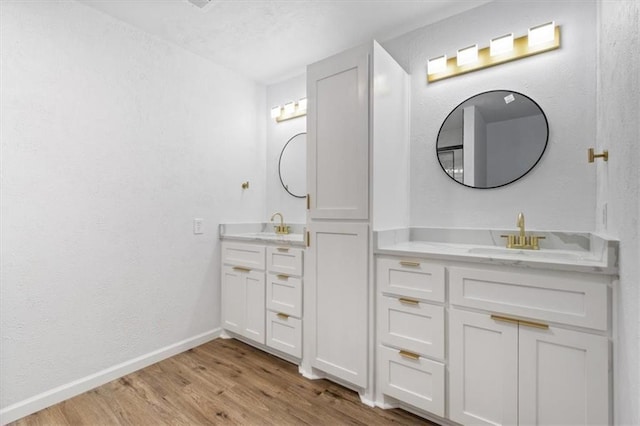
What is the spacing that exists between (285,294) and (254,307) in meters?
0.39

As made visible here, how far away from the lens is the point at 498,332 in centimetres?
144

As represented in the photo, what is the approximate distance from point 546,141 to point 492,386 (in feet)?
4.67

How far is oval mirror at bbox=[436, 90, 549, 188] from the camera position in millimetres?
1900

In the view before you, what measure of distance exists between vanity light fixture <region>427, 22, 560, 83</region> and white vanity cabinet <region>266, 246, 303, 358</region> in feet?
5.37

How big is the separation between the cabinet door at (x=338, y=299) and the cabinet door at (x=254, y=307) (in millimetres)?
479

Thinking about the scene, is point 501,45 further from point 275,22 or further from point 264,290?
point 264,290

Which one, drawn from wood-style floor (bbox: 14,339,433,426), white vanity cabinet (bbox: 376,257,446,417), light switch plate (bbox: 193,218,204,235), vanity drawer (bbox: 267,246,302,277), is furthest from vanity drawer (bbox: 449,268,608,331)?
light switch plate (bbox: 193,218,204,235)

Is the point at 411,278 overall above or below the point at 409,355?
above

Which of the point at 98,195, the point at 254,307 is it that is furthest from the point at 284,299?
the point at 98,195

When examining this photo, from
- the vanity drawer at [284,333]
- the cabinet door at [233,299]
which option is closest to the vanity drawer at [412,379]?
the vanity drawer at [284,333]

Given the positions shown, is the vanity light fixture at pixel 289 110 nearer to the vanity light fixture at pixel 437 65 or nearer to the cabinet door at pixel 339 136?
the cabinet door at pixel 339 136

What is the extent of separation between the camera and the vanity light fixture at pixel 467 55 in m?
2.04

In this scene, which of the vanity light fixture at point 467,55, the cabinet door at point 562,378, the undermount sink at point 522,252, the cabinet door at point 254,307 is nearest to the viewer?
the cabinet door at point 562,378

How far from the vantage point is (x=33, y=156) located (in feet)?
5.92
